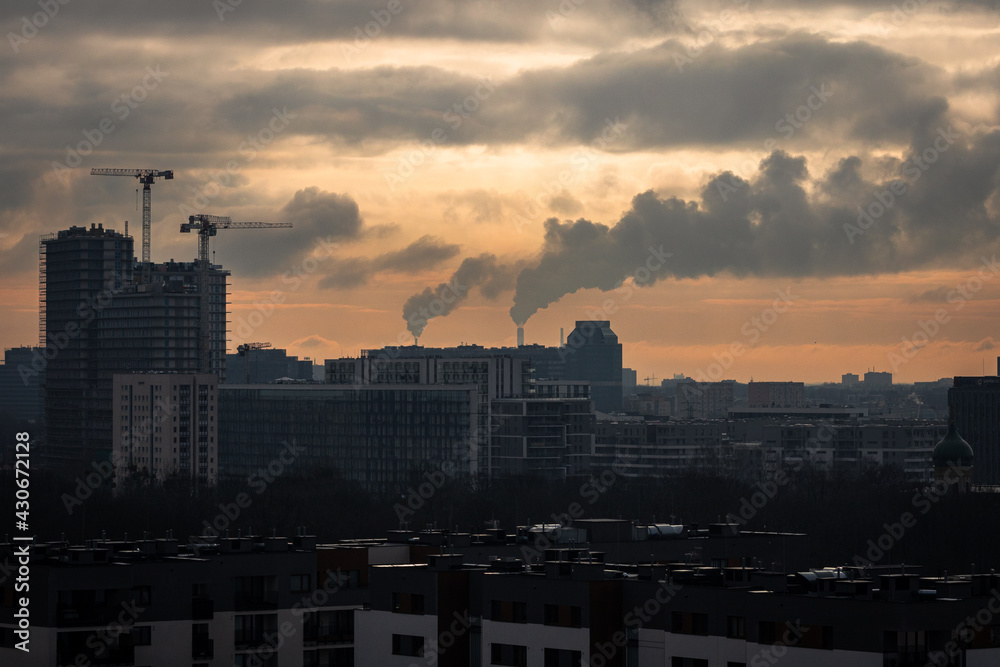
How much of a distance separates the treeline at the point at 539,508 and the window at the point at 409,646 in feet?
192

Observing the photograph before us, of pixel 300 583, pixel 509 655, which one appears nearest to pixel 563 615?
pixel 509 655

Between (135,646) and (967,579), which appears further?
(135,646)

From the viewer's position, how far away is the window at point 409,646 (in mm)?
49812

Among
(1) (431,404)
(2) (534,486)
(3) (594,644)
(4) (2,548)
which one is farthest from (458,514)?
(3) (594,644)

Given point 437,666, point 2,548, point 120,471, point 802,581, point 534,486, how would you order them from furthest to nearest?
point 120,471
point 534,486
point 2,548
point 437,666
point 802,581

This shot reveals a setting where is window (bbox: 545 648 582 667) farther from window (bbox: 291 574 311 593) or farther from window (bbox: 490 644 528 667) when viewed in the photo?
window (bbox: 291 574 311 593)

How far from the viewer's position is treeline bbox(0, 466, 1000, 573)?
118750 mm

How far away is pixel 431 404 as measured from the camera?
19625 centimetres

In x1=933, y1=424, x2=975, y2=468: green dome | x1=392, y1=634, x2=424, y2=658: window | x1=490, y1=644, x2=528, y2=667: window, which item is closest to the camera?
x1=490, y1=644, x2=528, y2=667: window

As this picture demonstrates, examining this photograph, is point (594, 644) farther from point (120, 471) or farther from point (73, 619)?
point (120, 471)

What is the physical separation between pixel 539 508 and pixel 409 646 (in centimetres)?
9287

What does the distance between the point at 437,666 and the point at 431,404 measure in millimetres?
147004

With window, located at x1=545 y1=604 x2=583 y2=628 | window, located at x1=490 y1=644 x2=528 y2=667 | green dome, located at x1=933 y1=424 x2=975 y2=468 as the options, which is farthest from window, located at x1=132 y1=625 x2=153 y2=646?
green dome, located at x1=933 y1=424 x2=975 y2=468

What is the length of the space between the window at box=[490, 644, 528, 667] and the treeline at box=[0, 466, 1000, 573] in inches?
2394
